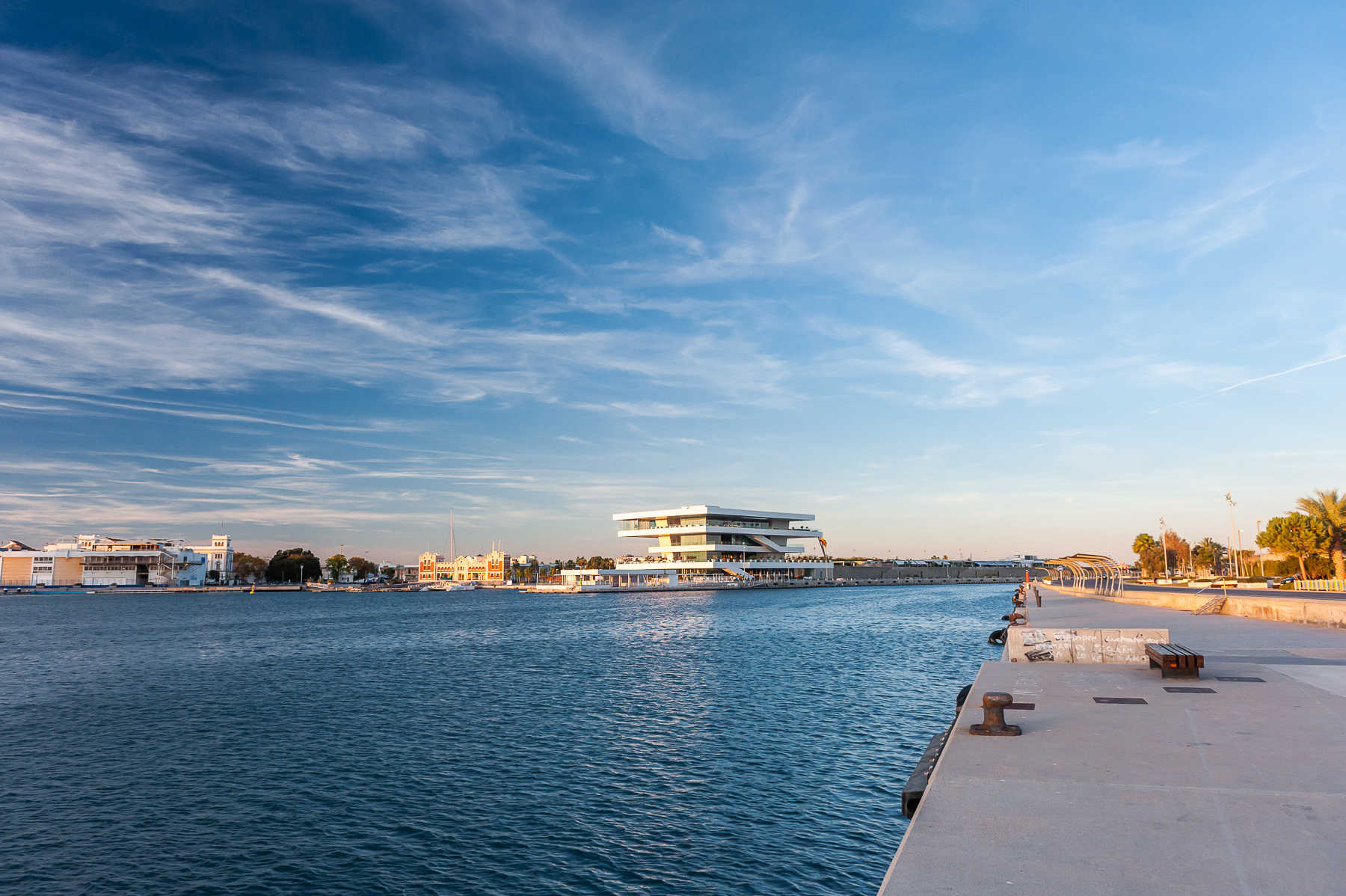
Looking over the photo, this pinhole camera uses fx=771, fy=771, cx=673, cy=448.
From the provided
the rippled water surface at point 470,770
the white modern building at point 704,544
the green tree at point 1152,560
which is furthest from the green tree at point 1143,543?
the rippled water surface at point 470,770

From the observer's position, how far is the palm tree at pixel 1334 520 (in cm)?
8412

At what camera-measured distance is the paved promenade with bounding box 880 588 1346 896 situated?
6363 mm

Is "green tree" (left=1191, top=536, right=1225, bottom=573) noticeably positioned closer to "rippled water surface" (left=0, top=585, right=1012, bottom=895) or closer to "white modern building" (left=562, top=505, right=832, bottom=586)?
"white modern building" (left=562, top=505, right=832, bottom=586)

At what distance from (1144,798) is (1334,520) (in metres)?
102

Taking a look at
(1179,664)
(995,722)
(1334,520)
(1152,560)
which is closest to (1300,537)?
(1334,520)

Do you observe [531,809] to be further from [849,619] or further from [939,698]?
[849,619]

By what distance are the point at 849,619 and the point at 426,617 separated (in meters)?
58.9

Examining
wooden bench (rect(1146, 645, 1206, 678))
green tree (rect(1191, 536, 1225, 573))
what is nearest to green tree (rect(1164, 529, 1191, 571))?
green tree (rect(1191, 536, 1225, 573))

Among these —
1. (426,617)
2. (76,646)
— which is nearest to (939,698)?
(76,646)

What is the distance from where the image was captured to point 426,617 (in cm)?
10781

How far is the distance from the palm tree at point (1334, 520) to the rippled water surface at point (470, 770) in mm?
61588

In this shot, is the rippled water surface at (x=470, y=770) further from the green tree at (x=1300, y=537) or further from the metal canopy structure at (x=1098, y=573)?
the green tree at (x=1300, y=537)

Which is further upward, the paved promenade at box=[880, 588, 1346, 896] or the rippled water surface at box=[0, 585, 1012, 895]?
the paved promenade at box=[880, 588, 1346, 896]

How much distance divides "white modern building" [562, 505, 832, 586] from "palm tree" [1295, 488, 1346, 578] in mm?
112023
